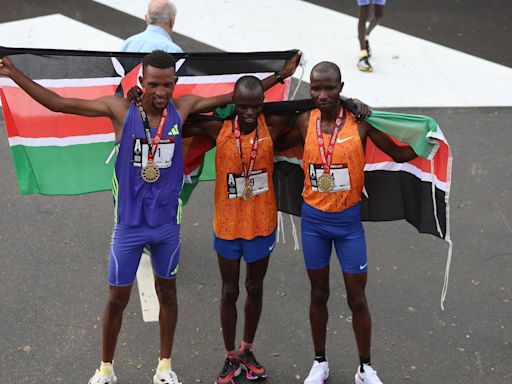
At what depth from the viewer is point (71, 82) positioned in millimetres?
5961

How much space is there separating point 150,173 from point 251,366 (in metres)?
1.59

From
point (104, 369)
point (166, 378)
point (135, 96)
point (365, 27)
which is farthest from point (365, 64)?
point (104, 369)

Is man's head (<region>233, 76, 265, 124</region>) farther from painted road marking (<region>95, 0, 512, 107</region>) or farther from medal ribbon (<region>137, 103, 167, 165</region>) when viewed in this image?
painted road marking (<region>95, 0, 512, 107</region>)

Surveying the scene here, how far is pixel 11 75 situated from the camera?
5398 mm

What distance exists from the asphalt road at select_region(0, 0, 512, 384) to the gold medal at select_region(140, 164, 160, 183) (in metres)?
1.49

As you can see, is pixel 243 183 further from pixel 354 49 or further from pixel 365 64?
pixel 354 49

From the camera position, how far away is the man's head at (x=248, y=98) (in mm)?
5317

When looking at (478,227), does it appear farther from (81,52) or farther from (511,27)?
(511,27)

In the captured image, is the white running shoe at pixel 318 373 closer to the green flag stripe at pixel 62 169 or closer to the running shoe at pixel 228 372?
the running shoe at pixel 228 372

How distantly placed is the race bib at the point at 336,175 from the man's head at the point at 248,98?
1.60 ft

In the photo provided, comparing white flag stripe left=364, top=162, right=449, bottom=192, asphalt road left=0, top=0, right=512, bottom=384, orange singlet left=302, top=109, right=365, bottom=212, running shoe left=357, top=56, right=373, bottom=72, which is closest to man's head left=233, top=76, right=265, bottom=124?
orange singlet left=302, top=109, right=365, bottom=212

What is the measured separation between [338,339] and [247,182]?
161cm

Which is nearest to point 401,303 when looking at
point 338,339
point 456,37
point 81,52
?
point 338,339

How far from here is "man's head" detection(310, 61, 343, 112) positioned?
5336 mm
